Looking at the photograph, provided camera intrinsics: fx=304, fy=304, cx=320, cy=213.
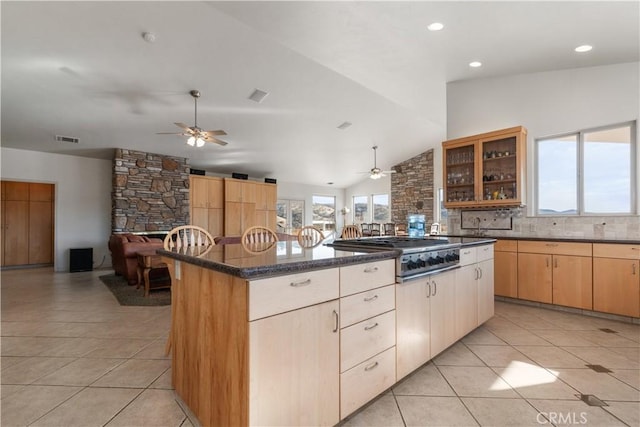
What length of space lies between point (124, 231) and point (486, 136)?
23.5 ft

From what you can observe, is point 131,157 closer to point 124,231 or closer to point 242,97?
point 124,231

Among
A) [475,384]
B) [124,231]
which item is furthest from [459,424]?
[124,231]

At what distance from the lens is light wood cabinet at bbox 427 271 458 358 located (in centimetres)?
218

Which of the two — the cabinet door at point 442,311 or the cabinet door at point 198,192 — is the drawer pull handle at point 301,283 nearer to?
the cabinet door at point 442,311

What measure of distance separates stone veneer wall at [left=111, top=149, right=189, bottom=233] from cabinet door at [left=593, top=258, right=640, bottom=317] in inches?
302

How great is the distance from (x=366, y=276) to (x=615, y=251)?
3.32 metres

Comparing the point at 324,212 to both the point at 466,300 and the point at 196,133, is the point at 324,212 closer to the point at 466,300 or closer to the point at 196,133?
the point at 196,133

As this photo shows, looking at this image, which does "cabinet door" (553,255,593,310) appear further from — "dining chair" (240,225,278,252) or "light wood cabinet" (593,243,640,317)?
"dining chair" (240,225,278,252)

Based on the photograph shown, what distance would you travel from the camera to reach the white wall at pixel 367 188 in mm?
11219

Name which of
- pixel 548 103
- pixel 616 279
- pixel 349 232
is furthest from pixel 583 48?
pixel 349 232

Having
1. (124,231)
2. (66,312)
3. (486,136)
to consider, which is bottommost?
(66,312)

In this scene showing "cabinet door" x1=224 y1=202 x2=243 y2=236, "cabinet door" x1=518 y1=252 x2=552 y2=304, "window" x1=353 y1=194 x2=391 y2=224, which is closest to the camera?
"cabinet door" x1=518 y1=252 x2=552 y2=304

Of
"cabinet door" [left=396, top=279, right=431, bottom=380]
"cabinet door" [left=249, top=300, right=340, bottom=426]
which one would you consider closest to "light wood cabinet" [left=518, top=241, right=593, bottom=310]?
"cabinet door" [left=396, top=279, right=431, bottom=380]

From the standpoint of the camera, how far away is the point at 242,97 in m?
5.16
